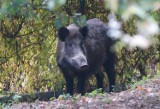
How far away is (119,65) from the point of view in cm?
1055

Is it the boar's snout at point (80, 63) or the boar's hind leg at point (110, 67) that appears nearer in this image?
the boar's snout at point (80, 63)

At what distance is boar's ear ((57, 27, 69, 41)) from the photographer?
768 cm

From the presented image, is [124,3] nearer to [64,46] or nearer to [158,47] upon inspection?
[64,46]

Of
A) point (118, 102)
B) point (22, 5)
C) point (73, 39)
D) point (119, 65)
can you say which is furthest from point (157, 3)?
point (119, 65)

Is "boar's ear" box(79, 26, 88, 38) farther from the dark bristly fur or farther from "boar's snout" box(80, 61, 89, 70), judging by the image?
"boar's snout" box(80, 61, 89, 70)

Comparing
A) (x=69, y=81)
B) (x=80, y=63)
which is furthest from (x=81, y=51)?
(x=69, y=81)

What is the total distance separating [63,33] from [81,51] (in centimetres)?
47

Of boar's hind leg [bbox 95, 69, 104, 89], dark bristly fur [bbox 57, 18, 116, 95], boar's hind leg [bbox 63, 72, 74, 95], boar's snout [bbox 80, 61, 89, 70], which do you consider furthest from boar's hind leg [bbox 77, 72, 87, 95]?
boar's hind leg [bbox 95, 69, 104, 89]

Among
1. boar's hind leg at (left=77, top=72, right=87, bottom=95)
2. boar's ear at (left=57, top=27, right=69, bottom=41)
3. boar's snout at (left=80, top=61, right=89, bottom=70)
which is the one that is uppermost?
boar's ear at (left=57, top=27, right=69, bottom=41)

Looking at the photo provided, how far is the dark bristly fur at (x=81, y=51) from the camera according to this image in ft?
24.9

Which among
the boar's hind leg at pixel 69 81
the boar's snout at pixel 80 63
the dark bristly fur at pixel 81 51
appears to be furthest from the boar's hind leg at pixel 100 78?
the boar's snout at pixel 80 63

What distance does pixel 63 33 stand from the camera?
7.74 meters

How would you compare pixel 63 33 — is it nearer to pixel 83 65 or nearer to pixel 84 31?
pixel 84 31

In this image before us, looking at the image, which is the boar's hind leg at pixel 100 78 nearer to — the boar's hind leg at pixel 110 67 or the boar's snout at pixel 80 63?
the boar's hind leg at pixel 110 67
